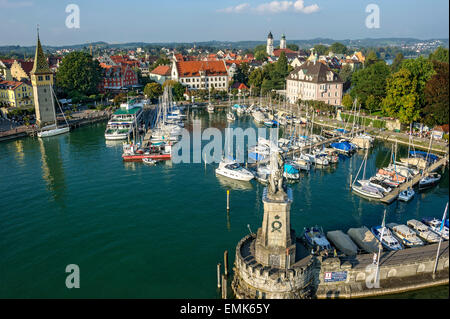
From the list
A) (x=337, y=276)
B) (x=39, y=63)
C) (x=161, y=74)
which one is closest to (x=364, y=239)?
(x=337, y=276)

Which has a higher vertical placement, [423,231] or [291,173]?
[291,173]

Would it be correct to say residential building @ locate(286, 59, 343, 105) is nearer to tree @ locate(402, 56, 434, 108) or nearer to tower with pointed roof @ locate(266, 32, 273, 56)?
tree @ locate(402, 56, 434, 108)

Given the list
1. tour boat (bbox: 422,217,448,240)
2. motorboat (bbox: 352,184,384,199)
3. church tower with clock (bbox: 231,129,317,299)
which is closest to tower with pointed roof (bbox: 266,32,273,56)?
motorboat (bbox: 352,184,384,199)

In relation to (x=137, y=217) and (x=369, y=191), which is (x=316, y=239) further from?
(x=137, y=217)

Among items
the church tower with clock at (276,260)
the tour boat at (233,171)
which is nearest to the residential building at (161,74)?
the tour boat at (233,171)

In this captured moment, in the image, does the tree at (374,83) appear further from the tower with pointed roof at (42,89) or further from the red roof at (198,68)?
the tower with pointed roof at (42,89)

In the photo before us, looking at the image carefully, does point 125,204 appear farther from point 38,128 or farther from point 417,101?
point 417,101
